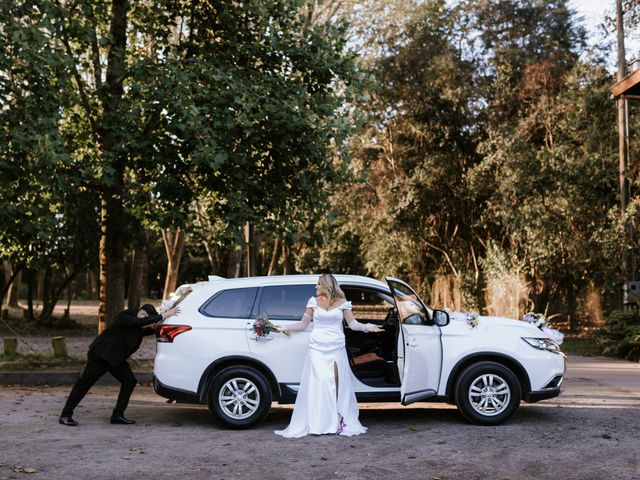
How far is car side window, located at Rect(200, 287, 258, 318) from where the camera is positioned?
9.40 m

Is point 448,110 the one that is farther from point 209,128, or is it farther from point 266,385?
point 266,385

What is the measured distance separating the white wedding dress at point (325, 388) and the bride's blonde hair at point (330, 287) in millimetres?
128

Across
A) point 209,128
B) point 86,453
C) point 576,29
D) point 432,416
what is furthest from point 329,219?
point 576,29

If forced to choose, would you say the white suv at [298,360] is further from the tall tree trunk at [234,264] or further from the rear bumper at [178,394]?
the tall tree trunk at [234,264]

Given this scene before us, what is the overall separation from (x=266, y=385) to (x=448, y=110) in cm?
2001

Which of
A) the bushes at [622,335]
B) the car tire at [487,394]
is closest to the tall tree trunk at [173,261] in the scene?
the bushes at [622,335]

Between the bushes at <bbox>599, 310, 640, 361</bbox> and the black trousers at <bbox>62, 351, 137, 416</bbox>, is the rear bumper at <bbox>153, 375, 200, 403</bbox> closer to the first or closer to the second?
the black trousers at <bbox>62, 351, 137, 416</bbox>

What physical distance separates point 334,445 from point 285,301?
1960 millimetres

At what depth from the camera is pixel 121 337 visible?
31.7 ft

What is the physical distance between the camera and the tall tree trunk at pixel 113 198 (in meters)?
14.1

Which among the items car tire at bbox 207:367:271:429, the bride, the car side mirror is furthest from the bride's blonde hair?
car tire at bbox 207:367:271:429

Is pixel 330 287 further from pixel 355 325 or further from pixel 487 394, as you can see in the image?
pixel 487 394

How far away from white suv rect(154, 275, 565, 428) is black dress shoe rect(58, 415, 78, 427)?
109 centimetres

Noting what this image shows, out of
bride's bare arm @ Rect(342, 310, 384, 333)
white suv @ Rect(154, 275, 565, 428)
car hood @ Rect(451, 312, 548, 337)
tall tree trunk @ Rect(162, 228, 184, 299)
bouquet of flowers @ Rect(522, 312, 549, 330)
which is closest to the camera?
bride's bare arm @ Rect(342, 310, 384, 333)
